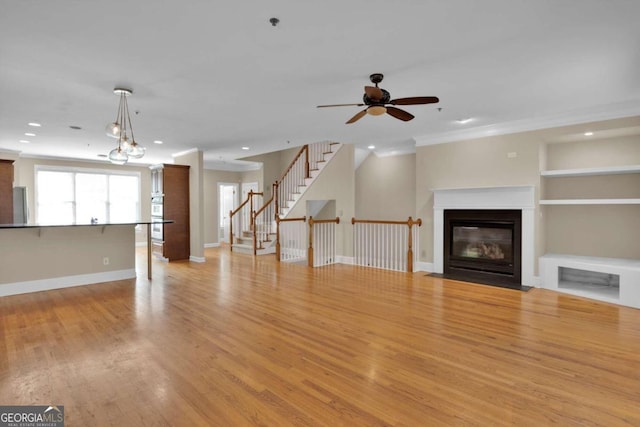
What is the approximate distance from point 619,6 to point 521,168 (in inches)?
138

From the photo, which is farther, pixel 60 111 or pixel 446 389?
pixel 60 111

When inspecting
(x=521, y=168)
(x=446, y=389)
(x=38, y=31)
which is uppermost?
(x=38, y=31)

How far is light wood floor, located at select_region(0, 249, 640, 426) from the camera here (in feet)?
6.98

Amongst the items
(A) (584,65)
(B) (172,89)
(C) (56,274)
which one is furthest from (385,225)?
(C) (56,274)

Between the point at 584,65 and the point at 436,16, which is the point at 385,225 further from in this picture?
the point at 436,16

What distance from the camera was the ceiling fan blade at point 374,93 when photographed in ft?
10.5

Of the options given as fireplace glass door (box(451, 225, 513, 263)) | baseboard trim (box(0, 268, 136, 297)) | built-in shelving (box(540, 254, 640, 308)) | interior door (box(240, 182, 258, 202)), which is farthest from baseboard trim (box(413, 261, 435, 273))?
interior door (box(240, 182, 258, 202))

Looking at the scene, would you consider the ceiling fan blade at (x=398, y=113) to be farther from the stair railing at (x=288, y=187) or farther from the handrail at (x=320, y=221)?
the stair railing at (x=288, y=187)

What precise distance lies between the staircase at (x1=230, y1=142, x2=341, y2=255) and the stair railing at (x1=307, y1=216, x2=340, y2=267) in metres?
1.45

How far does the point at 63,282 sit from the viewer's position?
5312 mm

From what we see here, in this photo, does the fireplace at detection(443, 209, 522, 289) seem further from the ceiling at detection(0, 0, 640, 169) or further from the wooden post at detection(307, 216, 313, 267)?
the wooden post at detection(307, 216, 313, 267)

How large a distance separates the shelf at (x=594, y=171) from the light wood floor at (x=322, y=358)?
1894mm

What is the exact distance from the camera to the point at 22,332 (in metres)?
3.44

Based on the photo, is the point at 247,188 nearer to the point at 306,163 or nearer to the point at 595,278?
the point at 306,163
